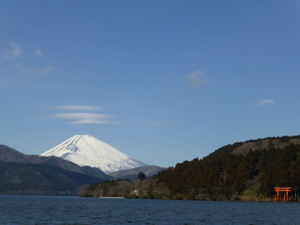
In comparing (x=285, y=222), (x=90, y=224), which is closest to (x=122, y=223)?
(x=90, y=224)

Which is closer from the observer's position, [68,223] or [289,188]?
[68,223]

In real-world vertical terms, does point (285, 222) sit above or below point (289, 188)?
below

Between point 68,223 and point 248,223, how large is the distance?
36.8 metres

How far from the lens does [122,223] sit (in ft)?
291

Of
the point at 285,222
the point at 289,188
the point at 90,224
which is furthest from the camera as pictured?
the point at 289,188

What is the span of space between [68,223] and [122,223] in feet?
35.8

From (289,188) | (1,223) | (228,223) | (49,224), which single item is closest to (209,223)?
(228,223)

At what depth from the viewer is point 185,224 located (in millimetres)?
86438

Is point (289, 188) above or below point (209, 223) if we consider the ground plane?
above

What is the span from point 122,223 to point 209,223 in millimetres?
17957

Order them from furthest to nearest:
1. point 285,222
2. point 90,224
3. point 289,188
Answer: point 289,188
point 285,222
point 90,224

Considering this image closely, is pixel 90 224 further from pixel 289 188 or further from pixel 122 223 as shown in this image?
Answer: pixel 289 188

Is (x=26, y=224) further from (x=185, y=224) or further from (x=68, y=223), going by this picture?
(x=185, y=224)

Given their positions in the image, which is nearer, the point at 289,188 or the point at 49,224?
the point at 49,224
